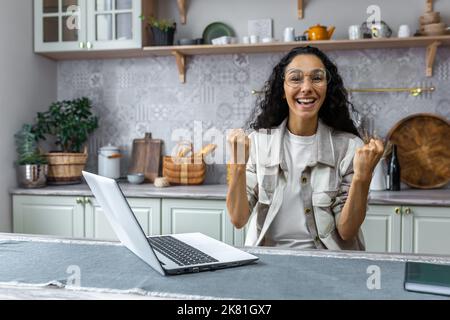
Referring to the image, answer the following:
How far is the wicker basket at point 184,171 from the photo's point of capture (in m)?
3.17

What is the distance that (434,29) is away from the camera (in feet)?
9.45

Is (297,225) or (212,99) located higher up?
(212,99)

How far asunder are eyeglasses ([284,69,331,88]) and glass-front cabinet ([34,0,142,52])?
1.57 metres

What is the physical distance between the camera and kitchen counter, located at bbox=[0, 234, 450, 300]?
39.2 inches

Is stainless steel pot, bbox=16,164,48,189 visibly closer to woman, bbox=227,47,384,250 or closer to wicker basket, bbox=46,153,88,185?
wicker basket, bbox=46,153,88,185

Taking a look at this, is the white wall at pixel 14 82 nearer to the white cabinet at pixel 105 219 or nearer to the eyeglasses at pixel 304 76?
the white cabinet at pixel 105 219

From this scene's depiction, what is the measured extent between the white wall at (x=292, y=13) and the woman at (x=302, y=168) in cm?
138

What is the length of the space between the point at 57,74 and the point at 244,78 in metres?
1.37

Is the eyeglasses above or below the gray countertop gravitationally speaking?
above

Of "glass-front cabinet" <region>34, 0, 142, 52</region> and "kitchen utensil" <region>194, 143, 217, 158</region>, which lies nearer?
"glass-front cabinet" <region>34, 0, 142, 52</region>

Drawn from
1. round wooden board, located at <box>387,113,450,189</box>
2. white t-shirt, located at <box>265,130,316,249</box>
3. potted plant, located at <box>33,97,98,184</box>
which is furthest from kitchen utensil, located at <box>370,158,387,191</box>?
potted plant, located at <box>33,97,98,184</box>
